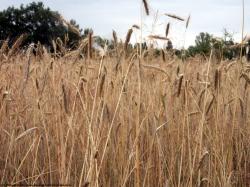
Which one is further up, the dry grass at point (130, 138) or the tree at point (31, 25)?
the tree at point (31, 25)

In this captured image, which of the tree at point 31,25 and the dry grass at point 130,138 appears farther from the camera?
the tree at point 31,25

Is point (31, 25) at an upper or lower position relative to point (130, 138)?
upper

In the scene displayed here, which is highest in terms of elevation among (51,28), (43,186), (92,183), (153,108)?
(51,28)

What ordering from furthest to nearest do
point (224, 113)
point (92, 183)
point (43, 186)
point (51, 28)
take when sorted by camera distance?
1. point (51, 28)
2. point (224, 113)
3. point (43, 186)
4. point (92, 183)

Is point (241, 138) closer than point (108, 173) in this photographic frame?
No

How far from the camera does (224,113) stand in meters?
2.29

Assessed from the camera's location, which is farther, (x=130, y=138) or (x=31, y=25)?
(x=31, y=25)

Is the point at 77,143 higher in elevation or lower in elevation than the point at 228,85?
lower

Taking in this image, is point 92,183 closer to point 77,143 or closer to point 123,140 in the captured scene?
point 123,140

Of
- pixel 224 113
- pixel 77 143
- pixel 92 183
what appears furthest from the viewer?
pixel 224 113

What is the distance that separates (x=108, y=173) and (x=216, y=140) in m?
0.49

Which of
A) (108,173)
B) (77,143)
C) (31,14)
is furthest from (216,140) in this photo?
(31,14)

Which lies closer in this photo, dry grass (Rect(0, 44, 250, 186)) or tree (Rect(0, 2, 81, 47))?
dry grass (Rect(0, 44, 250, 186))

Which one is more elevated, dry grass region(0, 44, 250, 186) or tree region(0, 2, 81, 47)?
tree region(0, 2, 81, 47)
